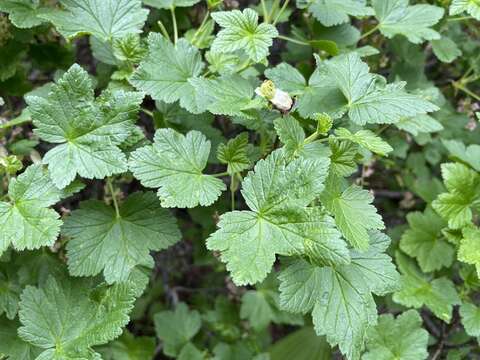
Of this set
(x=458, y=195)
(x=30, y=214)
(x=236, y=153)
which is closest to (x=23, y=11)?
(x=30, y=214)

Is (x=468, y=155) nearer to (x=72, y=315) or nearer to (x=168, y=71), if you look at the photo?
(x=168, y=71)

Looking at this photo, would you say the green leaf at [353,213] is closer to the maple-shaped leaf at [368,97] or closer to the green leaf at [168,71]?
the maple-shaped leaf at [368,97]

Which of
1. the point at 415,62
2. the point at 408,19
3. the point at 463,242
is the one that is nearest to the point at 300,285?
the point at 463,242

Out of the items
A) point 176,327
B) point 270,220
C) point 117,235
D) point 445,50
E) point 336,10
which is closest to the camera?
point 270,220

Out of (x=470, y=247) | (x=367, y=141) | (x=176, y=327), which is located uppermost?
(x=367, y=141)

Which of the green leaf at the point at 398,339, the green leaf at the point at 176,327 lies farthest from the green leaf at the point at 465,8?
the green leaf at the point at 176,327

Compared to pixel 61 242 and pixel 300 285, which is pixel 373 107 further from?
pixel 61 242
